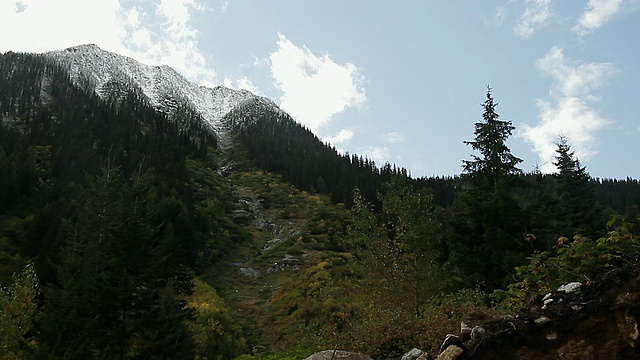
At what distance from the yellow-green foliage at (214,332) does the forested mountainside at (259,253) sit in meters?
0.10

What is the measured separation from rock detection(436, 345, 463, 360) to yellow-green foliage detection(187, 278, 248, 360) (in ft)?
48.9

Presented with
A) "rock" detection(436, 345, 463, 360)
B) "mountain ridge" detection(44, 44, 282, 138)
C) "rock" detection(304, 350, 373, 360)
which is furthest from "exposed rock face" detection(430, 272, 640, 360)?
"mountain ridge" detection(44, 44, 282, 138)

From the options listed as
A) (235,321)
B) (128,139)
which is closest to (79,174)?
(128,139)

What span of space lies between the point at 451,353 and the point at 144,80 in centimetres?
18390

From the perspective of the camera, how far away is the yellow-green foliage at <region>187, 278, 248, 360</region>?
64.8 ft

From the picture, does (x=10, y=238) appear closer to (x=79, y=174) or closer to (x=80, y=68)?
(x=79, y=174)

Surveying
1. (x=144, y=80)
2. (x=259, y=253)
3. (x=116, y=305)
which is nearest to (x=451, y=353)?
(x=116, y=305)

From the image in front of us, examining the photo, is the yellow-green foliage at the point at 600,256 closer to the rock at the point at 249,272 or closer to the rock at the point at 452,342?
the rock at the point at 452,342

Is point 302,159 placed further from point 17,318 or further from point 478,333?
point 478,333

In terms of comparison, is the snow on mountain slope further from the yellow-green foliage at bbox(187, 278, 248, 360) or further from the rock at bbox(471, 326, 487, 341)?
the rock at bbox(471, 326, 487, 341)

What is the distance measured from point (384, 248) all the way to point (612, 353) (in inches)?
354

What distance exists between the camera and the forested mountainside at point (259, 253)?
10.6 meters

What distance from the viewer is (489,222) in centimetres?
1770

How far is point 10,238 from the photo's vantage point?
1363 inches
